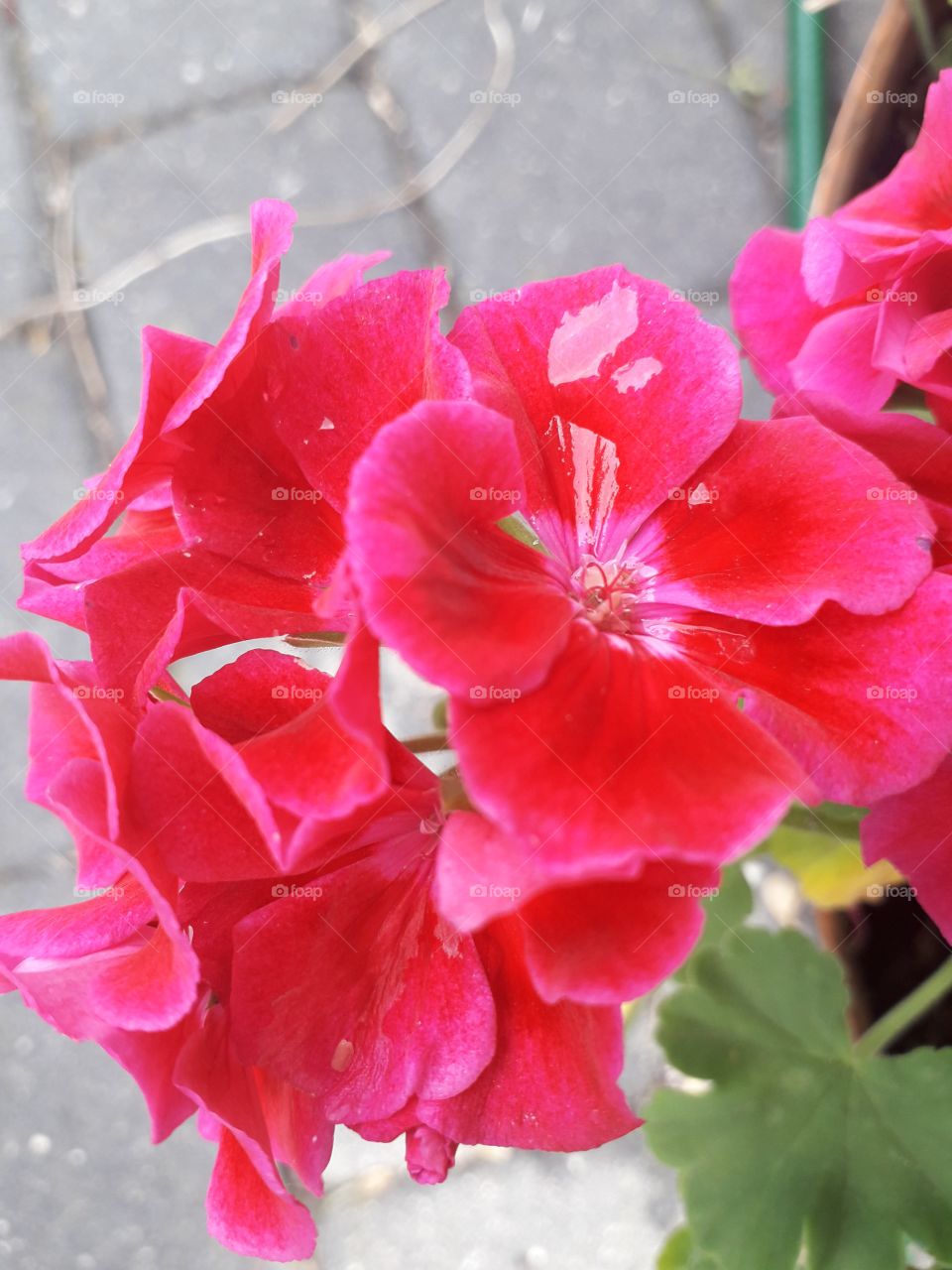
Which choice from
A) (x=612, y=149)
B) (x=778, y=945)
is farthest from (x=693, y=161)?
(x=778, y=945)

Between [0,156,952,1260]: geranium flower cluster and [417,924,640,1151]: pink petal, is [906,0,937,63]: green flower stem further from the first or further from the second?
[417,924,640,1151]: pink petal

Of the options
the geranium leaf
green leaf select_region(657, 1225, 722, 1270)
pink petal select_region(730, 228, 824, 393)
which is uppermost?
pink petal select_region(730, 228, 824, 393)

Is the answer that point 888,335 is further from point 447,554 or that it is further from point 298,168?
point 298,168

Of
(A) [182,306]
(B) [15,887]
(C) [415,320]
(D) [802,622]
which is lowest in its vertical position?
(B) [15,887]

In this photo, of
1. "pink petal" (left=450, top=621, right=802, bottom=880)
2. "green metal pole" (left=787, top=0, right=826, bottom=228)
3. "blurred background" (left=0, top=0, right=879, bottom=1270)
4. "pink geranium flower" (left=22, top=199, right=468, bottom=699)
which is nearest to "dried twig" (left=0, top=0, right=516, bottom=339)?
"blurred background" (left=0, top=0, right=879, bottom=1270)

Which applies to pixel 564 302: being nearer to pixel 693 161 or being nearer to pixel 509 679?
pixel 509 679

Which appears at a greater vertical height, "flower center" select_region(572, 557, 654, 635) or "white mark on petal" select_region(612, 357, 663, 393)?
"white mark on petal" select_region(612, 357, 663, 393)

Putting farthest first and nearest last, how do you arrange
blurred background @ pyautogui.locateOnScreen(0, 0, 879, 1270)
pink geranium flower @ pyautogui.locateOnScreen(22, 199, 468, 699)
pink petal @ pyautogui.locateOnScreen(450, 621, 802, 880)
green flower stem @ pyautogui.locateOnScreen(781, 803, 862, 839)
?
A: blurred background @ pyautogui.locateOnScreen(0, 0, 879, 1270) → green flower stem @ pyautogui.locateOnScreen(781, 803, 862, 839) → pink geranium flower @ pyautogui.locateOnScreen(22, 199, 468, 699) → pink petal @ pyautogui.locateOnScreen(450, 621, 802, 880)
